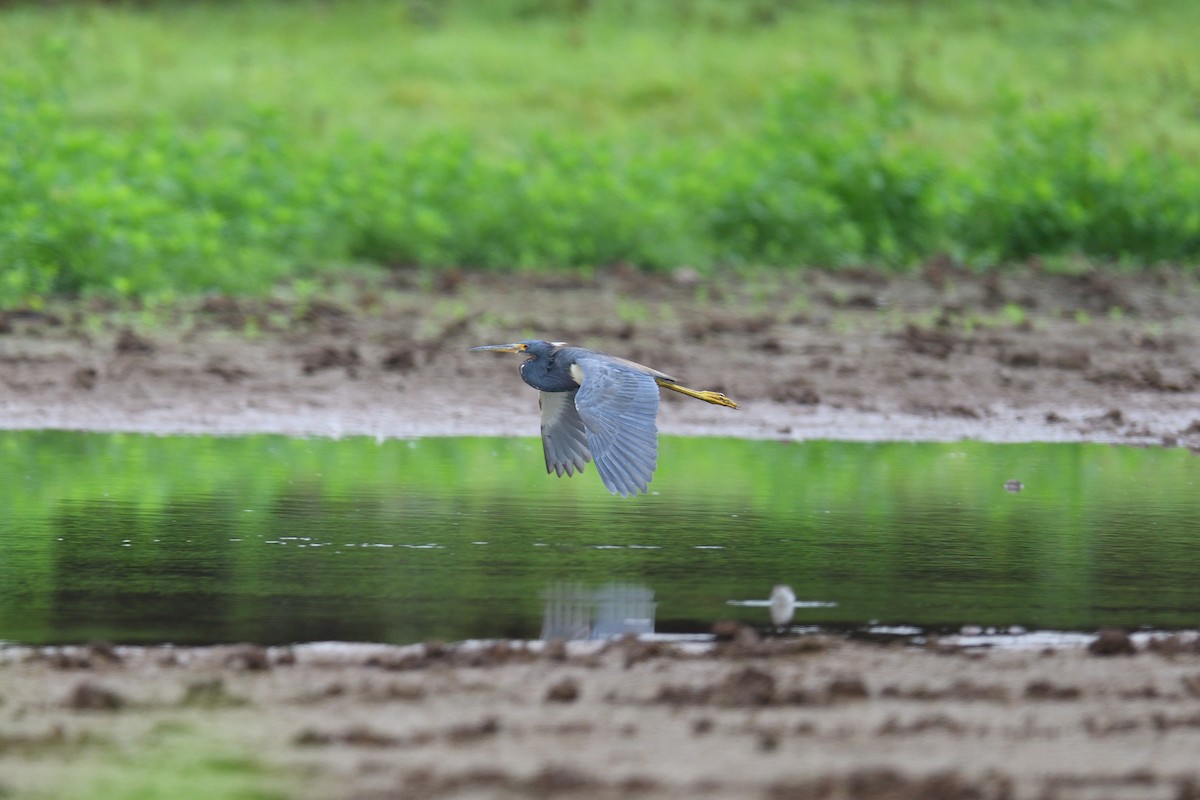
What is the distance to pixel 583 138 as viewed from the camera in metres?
19.3

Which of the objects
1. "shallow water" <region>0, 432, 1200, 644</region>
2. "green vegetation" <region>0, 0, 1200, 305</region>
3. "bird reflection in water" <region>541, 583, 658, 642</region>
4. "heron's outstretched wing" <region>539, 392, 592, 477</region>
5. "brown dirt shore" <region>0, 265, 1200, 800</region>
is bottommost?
"brown dirt shore" <region>0, 265, 1200, 800</region>

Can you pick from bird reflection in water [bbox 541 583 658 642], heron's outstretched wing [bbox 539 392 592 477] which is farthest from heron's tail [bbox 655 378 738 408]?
bird reflection in water [bbox 541 583 658 642]

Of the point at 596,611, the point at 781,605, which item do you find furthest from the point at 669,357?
the point at 596,611

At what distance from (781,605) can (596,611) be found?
592 millimetres

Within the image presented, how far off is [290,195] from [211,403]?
17.0 feet

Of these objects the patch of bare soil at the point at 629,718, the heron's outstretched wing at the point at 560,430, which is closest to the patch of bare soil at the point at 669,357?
the heron's outstretched wing at the point at 560,430

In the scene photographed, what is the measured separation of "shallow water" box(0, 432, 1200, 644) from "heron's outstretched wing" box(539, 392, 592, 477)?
290 mm

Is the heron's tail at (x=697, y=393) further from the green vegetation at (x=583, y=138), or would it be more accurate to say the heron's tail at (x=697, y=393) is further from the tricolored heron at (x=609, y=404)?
the green vegetation at (x=583, y=138)

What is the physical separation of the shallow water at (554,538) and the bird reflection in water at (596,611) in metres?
0.02

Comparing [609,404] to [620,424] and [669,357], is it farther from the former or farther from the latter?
[669,357]

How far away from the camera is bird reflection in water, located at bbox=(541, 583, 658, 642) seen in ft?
19.9

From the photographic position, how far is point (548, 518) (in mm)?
8195

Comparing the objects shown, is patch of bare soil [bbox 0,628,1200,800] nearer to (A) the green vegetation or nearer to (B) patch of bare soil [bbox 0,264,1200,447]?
(B) patch of bare soil [bbox 0,264,1200,447]

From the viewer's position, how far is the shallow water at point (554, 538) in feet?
20.7
